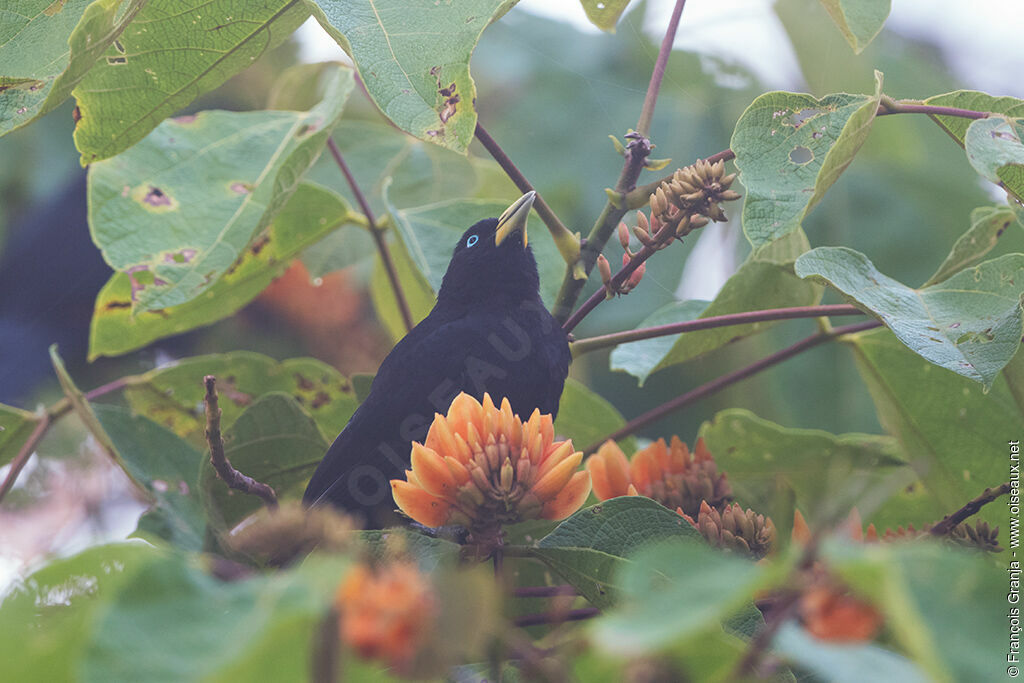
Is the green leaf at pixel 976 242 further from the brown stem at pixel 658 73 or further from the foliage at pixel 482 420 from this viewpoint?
the brown stem at pixel 658 73

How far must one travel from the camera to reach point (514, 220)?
1.34 meters

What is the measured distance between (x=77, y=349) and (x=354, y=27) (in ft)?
5.48

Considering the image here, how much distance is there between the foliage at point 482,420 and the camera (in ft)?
1.59

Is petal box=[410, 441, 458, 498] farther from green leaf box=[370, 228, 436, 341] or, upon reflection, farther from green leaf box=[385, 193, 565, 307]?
green leaf box=[370, 228, 436, 341]

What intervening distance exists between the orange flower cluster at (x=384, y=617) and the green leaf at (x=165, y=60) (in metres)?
0.87

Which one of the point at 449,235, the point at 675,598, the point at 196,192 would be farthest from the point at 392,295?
the point at 675,598

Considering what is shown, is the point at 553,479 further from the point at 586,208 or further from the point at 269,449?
the point at 586,208

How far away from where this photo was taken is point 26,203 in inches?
107

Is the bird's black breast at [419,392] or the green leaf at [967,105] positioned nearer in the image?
the green leaf at [967,105]

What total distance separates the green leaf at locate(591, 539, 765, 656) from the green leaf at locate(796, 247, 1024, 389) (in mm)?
538

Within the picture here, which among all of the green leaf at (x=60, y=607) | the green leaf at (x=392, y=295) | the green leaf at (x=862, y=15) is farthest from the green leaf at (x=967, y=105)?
the green leaf at (x=60, y=607)

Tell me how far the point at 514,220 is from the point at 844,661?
940 millimetres

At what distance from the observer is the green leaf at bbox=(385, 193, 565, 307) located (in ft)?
4.88

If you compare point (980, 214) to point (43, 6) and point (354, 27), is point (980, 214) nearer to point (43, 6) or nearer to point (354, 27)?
point (354, 27)
